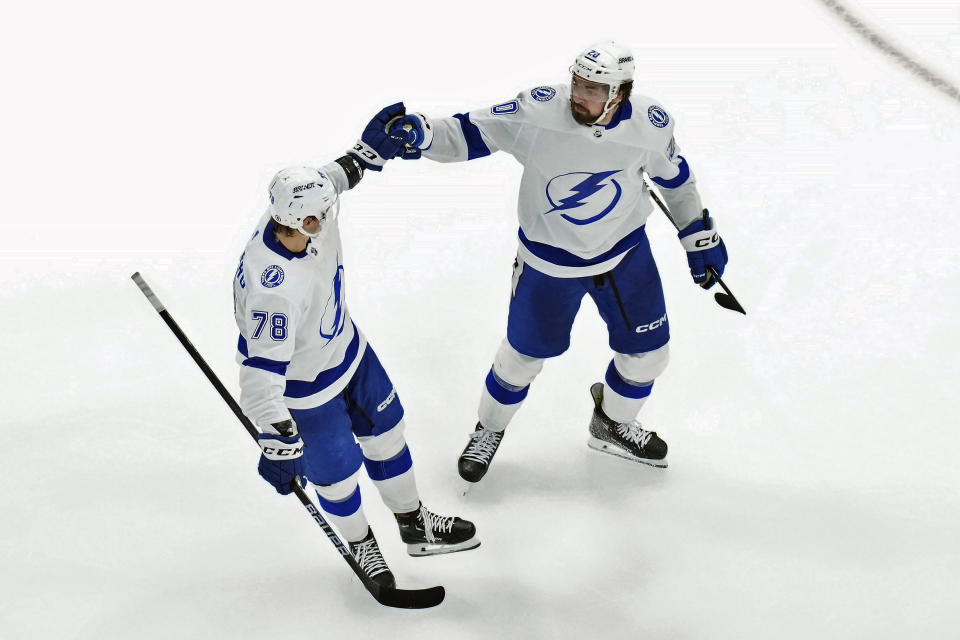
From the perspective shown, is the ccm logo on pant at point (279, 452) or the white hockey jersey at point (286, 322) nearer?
the white hockey jersey at point (286, 322)

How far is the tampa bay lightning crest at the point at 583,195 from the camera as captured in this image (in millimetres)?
3279

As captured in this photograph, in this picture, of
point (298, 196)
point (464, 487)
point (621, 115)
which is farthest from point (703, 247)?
point (298, 196)

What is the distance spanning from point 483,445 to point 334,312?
44.6 inches

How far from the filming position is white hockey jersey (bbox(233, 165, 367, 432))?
2.77 metres

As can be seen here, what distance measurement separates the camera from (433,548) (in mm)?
3609

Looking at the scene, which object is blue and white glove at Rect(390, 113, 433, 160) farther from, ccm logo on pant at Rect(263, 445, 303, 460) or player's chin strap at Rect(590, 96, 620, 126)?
ccm logo on pant at Rect(263, 445, 303, 460)

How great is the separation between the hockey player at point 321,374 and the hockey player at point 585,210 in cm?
39

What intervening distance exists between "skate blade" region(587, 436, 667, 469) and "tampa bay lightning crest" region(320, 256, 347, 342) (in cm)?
138

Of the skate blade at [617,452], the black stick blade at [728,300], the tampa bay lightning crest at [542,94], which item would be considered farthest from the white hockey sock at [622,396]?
the tampa bay lightning crest at [542,94]

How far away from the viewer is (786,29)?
249 inches

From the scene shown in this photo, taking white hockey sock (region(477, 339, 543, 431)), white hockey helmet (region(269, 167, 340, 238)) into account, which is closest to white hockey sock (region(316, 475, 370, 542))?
white hockey sock (region(477, 339, 543, 431))

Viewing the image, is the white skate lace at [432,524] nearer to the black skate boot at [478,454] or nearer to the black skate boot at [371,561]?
the black skate boot at [371,561]

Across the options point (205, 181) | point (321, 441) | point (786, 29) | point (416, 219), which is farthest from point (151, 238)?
point (786, 29)

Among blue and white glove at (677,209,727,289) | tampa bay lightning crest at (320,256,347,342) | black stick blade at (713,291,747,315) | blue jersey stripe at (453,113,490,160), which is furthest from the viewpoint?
black stick blade at (713,291,747,315)
